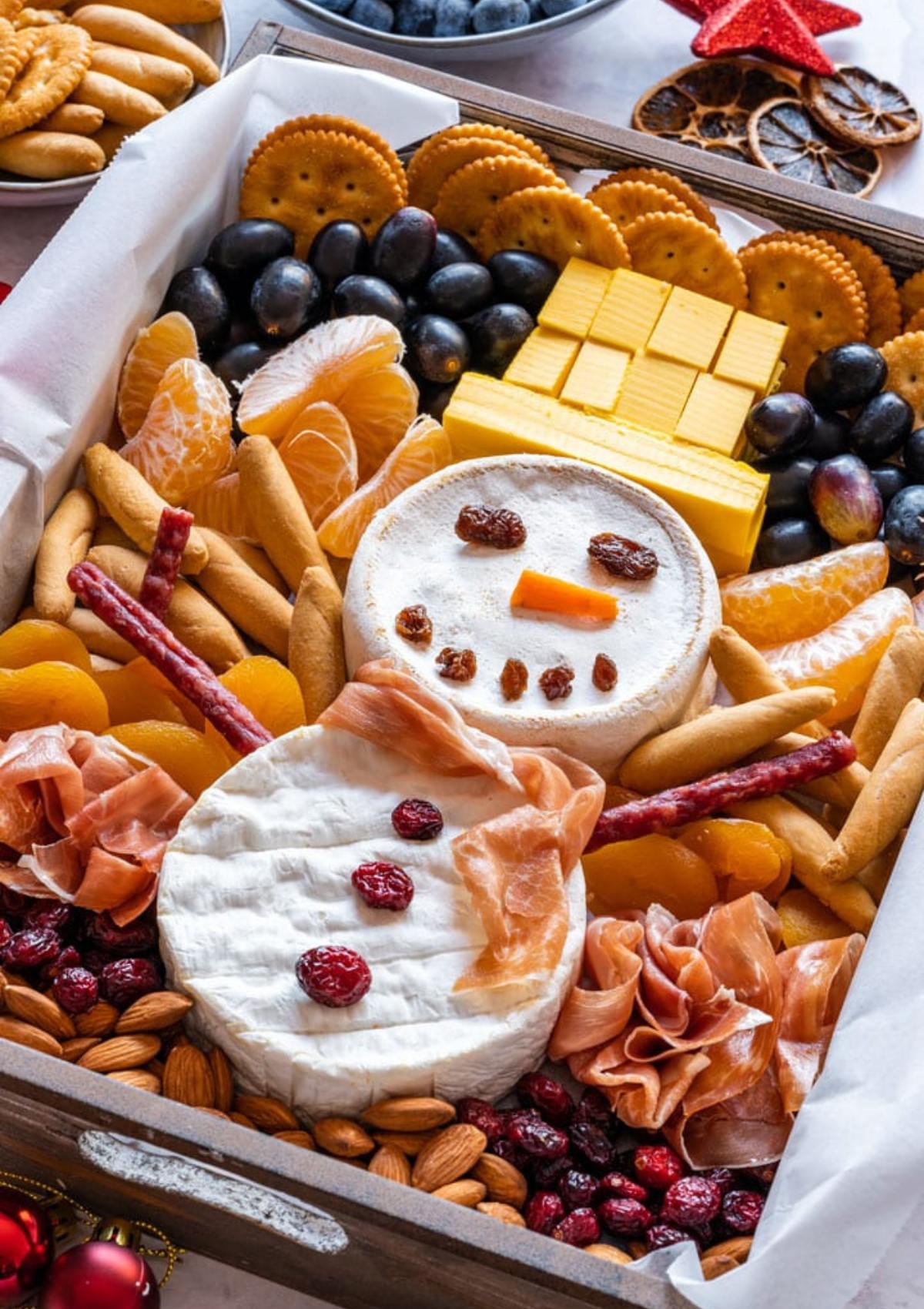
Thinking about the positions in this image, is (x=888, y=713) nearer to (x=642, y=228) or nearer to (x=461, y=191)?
(x=642, y=228)

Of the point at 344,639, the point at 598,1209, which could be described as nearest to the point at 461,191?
the point at 344,639

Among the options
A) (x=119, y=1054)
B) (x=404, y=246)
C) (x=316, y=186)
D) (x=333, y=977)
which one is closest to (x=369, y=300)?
(x=404, y=246)

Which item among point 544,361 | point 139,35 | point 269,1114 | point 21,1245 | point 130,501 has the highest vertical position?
point 139,35

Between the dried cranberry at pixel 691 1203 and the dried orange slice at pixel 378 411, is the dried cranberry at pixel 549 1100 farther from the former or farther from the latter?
the dried orange slice at pixel 378 411

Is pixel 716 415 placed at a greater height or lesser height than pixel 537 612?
greater

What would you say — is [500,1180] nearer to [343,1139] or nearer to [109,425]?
[343,1139]
